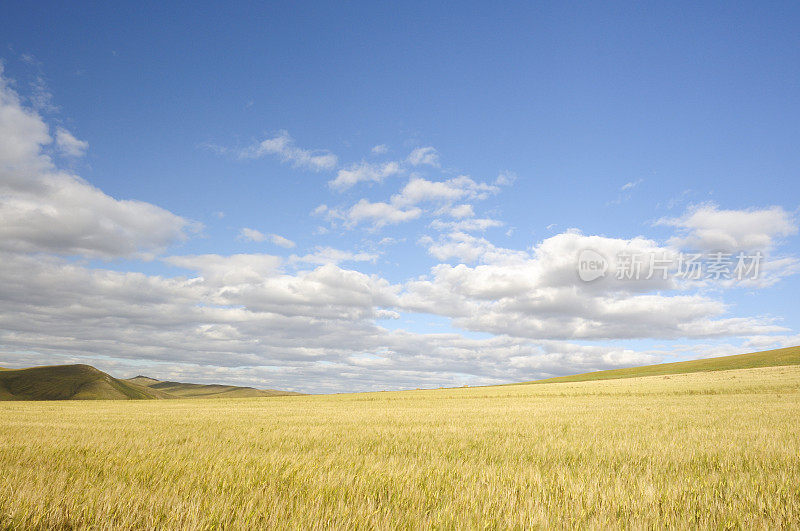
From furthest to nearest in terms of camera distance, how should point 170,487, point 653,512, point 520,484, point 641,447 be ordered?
point 641,447 < point 520,484 < point 170,487 < point 653,512

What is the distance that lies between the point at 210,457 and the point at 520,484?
14.8ft

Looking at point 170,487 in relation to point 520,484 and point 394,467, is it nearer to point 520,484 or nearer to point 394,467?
point 394,467

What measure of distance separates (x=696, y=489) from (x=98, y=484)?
6.86 m

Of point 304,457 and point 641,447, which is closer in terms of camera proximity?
point 304,457

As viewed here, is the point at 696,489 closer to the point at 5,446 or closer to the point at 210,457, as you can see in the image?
the point at 210,457

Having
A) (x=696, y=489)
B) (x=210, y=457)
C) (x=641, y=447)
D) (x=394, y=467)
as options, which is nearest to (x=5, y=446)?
(x=210, y=457)

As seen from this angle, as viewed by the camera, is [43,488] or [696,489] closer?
[43,488]

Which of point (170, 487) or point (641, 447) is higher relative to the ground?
point (170, 487)

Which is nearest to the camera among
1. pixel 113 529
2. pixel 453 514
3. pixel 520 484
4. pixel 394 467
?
pixel 113 529

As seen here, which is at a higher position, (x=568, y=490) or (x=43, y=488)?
(x=43, y=488)

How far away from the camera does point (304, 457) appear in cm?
646

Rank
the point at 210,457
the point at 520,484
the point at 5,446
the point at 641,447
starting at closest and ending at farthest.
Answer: the point at 520,484 → the point at 210,457 → the point at 5,446 → the point at 641,447

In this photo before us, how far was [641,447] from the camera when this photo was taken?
8.24 metres

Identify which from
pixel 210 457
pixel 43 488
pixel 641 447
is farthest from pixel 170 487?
pixel 641 447
